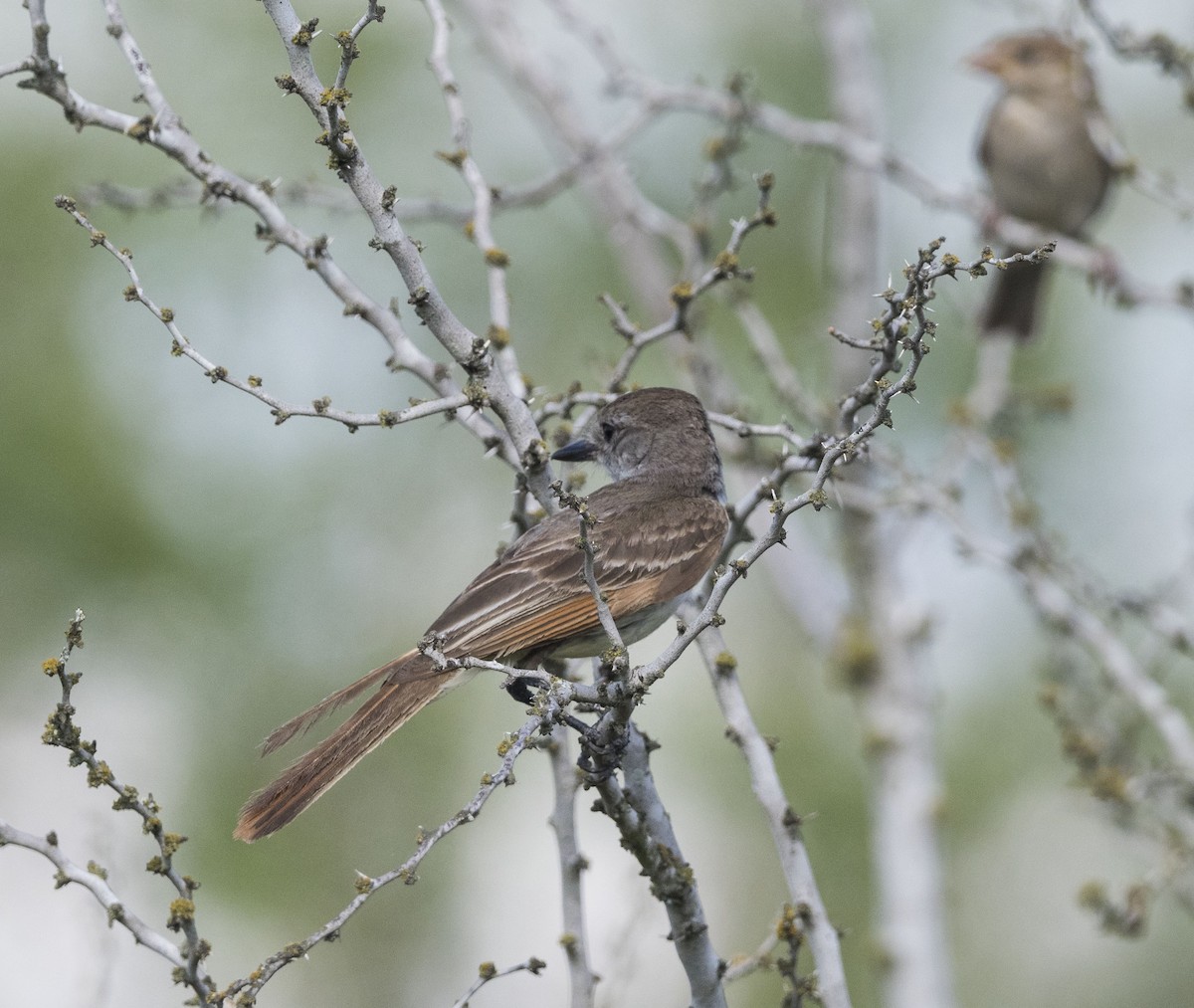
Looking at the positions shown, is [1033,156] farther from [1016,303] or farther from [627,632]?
[627,632]

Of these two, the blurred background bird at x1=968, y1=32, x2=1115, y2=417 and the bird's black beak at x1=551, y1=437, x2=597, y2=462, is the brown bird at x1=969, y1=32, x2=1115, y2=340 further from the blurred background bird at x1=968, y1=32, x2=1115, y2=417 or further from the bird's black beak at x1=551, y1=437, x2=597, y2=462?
the bird's black beak at x1=551, y1=437, x2=597, y2=462

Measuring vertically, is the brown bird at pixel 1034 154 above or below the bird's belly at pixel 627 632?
above

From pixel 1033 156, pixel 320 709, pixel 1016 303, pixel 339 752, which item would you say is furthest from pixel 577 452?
pixel 1033 156

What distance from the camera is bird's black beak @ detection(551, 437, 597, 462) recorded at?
5.80 metres

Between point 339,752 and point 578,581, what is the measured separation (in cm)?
100

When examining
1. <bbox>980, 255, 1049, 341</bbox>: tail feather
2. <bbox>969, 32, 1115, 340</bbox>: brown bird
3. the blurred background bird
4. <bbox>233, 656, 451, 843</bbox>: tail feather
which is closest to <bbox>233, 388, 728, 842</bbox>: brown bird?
<bbox>233, 656, 451, 843</bbox>: tail feather

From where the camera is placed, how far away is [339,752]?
4547mm

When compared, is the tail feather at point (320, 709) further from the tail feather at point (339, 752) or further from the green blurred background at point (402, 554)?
the green blurred background at point (402, 554)

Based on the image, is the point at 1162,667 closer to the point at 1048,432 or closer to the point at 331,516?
the point at 1048,432

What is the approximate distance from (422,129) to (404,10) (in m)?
1.25

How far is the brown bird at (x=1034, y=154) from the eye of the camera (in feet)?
38.2

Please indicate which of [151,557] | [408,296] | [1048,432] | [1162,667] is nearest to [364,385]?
[151,557]

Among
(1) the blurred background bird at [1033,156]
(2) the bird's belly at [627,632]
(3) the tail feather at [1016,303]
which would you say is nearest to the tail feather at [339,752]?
(2) the bird's belly at [627,632]

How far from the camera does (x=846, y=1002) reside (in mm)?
4562
